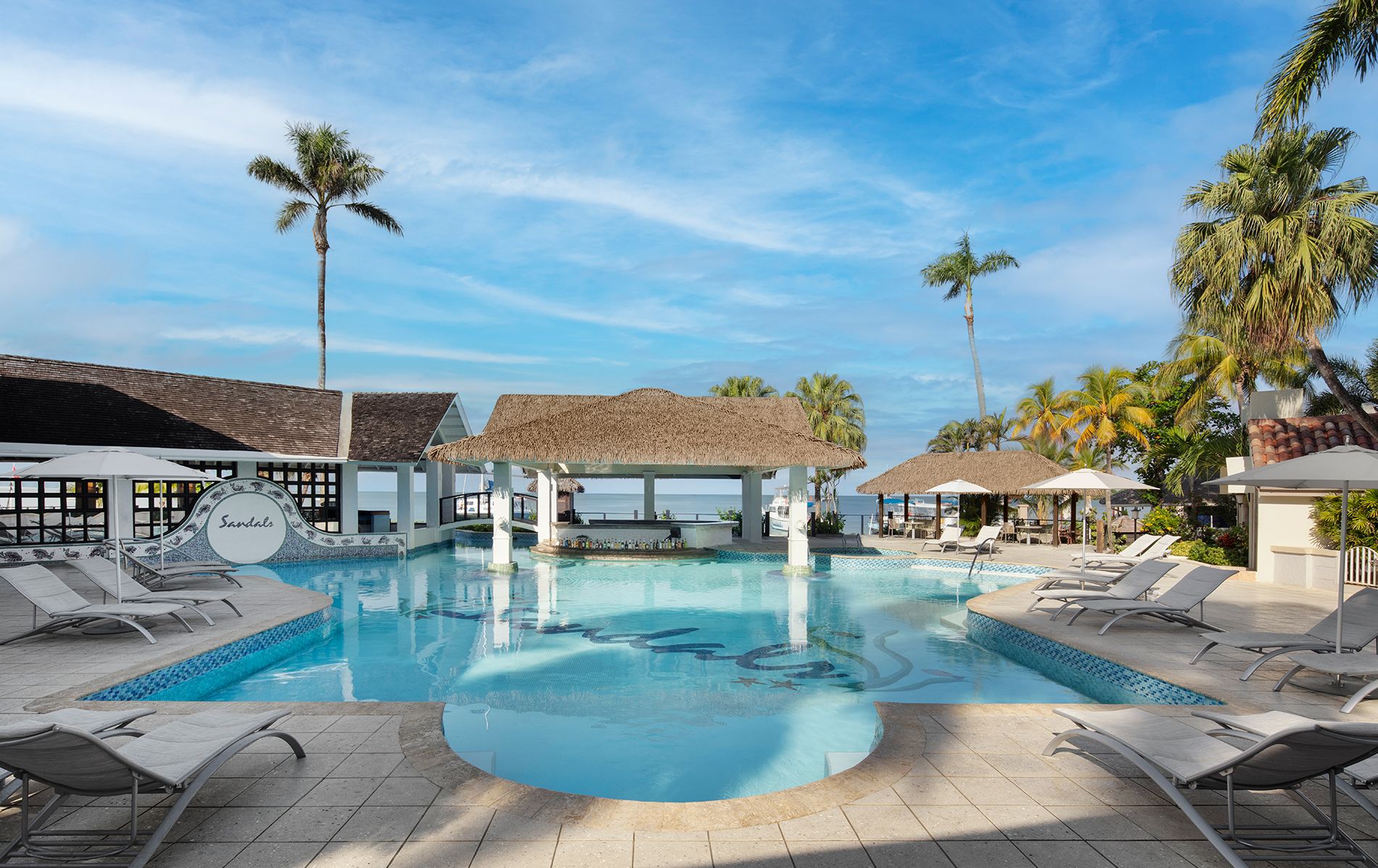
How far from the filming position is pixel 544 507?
2031 cm

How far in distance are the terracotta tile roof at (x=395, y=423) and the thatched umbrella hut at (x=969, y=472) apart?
13.6 m

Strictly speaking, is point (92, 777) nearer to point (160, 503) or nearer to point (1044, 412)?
point (160, 503)

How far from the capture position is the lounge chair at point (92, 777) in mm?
2951

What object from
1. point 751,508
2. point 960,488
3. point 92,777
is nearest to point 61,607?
point 92,777

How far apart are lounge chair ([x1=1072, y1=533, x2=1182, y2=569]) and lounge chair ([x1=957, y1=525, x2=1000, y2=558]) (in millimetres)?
2143

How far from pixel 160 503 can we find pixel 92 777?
17.8 metres

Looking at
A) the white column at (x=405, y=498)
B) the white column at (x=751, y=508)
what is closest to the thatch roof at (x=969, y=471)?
the white column at (x=751, y=508)

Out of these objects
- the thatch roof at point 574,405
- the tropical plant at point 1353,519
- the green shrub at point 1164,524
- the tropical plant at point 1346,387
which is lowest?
the green shrub at point 1164,524

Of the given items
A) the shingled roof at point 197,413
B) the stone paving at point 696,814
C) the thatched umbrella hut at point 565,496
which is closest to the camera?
the stone paving at point 696,814

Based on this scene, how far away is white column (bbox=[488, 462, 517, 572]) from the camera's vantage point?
51.6ft

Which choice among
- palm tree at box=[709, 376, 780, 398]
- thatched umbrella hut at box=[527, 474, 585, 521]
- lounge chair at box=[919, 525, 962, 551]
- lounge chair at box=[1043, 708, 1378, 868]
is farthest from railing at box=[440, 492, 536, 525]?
lounge chair at box=[1043, 708, 1378, 868]

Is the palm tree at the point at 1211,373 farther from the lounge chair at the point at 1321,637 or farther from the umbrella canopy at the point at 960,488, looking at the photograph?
the lounge chair at the point at 1321,637

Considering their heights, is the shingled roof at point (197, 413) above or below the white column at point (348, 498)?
above

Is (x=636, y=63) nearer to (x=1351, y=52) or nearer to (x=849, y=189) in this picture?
(x=849, y=189)
